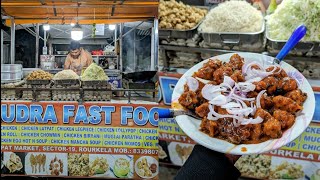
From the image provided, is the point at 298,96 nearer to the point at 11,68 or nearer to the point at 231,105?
the point at 231,105

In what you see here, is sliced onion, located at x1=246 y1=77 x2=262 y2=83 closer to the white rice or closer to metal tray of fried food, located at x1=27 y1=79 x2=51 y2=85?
the white rice

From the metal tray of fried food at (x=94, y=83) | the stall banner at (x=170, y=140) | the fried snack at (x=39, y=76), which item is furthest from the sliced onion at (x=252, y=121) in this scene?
the fried snack at (x=39, y=76)

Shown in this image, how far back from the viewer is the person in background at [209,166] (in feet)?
5.08

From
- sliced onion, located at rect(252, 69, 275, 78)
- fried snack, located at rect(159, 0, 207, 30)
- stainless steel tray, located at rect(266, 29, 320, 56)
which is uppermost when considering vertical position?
fried snack, located at rect(159, 0, 207, 30)

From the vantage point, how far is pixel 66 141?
1.84 metres

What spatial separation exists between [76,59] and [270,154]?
99 centimetres

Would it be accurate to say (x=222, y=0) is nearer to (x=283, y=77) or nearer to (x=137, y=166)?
(x=283, y=77)

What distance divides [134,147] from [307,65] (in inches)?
33.6

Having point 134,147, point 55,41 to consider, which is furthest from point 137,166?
point 55,41

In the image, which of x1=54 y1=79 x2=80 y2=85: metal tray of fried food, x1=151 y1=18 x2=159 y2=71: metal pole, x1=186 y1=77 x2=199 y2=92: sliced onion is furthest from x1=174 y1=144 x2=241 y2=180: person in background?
x1=54 y1=79 x2=80 y2=85: metal tray of fried food

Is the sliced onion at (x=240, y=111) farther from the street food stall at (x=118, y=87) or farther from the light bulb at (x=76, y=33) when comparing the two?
the light bulb at (x=76, y=33)

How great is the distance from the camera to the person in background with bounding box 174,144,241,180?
5.08 ft

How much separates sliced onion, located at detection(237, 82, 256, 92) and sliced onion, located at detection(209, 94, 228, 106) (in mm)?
75

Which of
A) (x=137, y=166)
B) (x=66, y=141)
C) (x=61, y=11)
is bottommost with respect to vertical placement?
(x=137, y=166)
